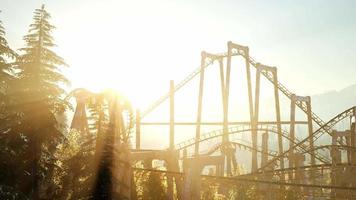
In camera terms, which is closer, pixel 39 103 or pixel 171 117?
pixel 39 103

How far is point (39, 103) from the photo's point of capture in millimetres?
13250

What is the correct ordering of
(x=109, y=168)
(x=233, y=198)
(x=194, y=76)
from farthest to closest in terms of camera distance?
(x=194, y=76) < (x=233, y=198) < (x=109, y=168)

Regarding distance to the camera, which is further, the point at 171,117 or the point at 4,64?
the point at 171,117

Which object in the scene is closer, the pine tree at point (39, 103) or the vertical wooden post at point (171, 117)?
the pine tree at point (39, 103)

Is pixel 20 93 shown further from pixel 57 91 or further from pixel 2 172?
pixel 2 172

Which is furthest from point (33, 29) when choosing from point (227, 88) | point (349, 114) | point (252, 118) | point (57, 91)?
point (349, 114)

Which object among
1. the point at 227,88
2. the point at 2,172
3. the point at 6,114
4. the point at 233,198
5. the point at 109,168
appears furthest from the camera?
the point at 227,88

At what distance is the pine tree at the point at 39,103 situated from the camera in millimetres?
12922

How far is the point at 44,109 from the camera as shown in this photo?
13.3 meters

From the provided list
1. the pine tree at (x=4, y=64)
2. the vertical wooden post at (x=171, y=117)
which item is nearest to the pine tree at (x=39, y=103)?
the pine tree at (x=4, y=64)

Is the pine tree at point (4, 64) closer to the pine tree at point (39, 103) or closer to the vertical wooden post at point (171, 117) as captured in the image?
the pine tree at point (39, 103)

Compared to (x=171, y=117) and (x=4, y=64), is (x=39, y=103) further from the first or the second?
(x=171, y=117)

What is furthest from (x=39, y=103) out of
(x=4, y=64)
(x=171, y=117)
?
(x=171, y=117)

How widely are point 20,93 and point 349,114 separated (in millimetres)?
24311
